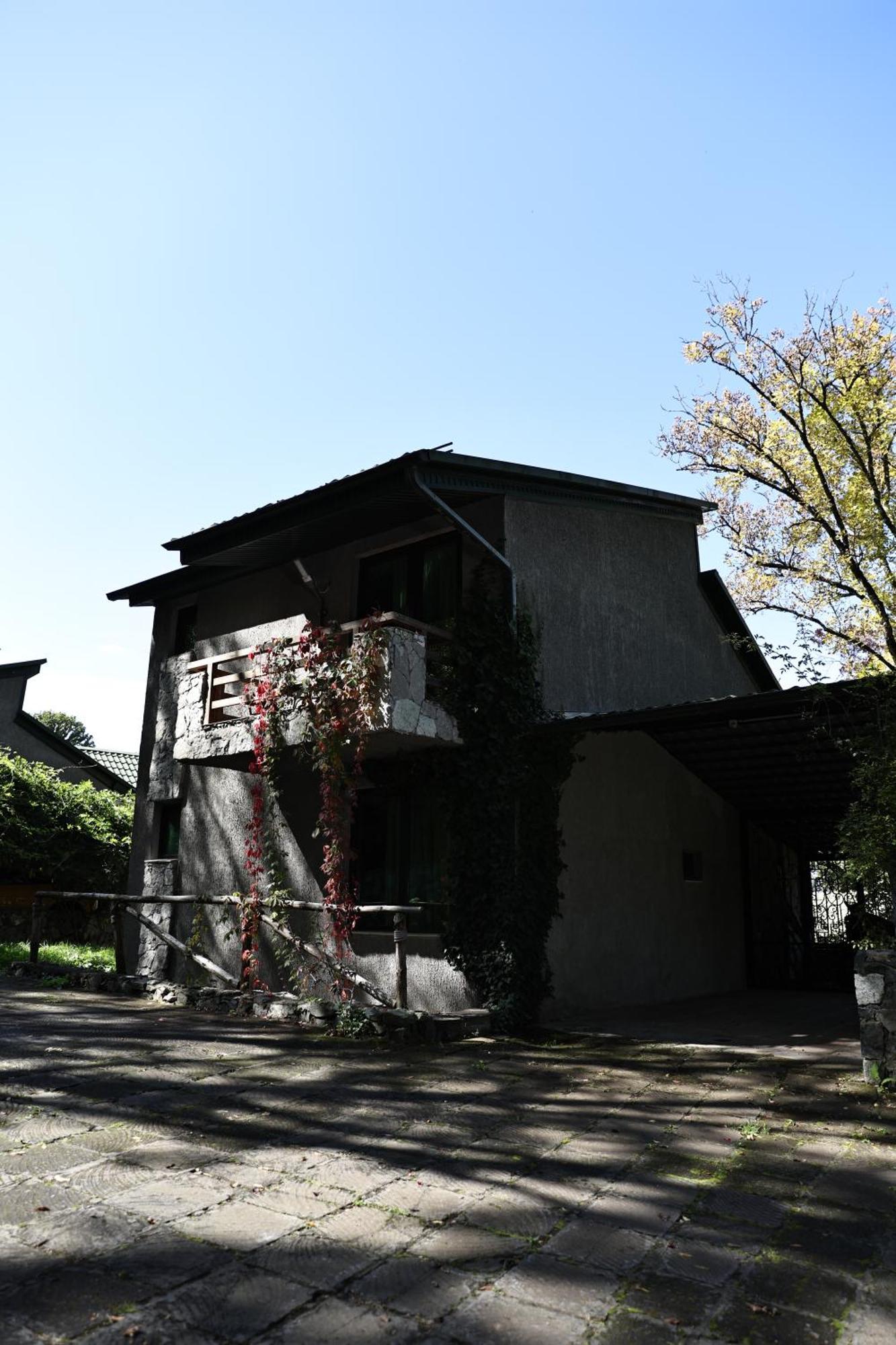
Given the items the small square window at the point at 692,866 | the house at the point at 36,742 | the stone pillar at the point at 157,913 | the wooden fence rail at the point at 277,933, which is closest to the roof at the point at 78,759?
the house at the point at 36,742

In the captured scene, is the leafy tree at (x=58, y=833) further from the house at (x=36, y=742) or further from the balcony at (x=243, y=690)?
the balcony at (x=243, y=690)

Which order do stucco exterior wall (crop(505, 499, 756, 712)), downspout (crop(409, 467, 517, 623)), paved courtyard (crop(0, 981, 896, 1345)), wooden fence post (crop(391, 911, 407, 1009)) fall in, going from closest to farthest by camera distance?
1. paved courtyard (crop(0, 981, 896, 1345))
2. wooden fence post (crop(391, 911, 407, 1009))
3. downspout (crop(409, 467, 517, 623))
4. stucco exterior wall (crop(505, 499, 756, 712))

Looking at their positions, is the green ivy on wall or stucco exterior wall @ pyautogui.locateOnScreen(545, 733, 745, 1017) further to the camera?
stucco exterior wall @ pyautogui.locateOnScreen(545, 733, 745, 1017)

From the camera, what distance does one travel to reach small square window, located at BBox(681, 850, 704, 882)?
42.7 feet

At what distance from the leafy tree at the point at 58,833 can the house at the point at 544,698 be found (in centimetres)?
554

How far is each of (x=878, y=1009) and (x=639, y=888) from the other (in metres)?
5.16

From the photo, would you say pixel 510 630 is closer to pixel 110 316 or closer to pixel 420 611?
pixel 420 611

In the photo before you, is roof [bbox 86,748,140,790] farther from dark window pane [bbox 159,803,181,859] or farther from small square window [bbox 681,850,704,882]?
small square window [bbox 681,850,704,882]

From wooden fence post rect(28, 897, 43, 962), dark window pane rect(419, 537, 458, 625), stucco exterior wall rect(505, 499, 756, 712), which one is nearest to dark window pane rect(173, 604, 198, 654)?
wooden fence post rect(28, 897, 43, 962)

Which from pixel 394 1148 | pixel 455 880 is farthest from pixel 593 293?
pixel 394 1148

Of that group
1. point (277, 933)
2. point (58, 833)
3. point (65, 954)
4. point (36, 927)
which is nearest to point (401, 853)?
point (277, 933)

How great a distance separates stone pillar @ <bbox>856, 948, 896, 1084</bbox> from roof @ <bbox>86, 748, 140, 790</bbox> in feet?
71.8

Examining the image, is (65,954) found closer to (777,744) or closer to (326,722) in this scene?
(326,722)

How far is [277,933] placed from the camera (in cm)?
1019
